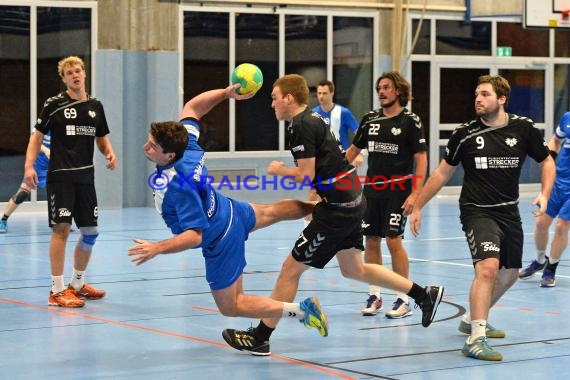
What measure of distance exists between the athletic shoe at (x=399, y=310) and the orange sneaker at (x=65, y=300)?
276 centimetres

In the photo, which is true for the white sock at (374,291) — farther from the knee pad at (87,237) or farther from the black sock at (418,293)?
the knee pad at (87,237)

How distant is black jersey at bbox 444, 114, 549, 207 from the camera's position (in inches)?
328

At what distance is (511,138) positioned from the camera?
8.38 metres

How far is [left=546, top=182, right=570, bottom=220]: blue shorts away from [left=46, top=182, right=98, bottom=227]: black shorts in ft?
15.7

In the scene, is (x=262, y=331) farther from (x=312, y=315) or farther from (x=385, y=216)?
(x=385, y=216)

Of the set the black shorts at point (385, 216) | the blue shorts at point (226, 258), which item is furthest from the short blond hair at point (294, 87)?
the black shorts at point (385, 216)

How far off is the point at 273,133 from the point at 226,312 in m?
14.4

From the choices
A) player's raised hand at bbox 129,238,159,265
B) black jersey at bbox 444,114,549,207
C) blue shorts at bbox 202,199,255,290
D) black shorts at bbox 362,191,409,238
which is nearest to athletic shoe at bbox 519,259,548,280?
black shorts at bbox 362,191,409,238

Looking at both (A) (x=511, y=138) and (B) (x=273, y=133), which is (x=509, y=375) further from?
(B) (x=273, y=133)

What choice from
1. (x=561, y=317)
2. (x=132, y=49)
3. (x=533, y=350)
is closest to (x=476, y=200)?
(x=533, y=350)

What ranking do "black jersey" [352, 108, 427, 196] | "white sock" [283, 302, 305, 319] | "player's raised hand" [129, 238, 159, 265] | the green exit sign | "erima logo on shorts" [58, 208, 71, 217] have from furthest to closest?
the green exit sign < "erima logo on shorts" [58, 208, 71, 217] < "black jersey" [352, 108, 427, 196] < "white sock" [283, 302, 305, 319] < "player's raised hand" [129, 238, 159, 265]

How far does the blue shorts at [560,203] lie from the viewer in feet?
38.4

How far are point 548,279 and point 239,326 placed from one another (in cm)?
384

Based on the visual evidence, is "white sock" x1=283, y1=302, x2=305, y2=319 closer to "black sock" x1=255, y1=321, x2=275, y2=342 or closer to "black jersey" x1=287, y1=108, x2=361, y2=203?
"black sock" x1=255, y1=321, x2=275, y2=342
